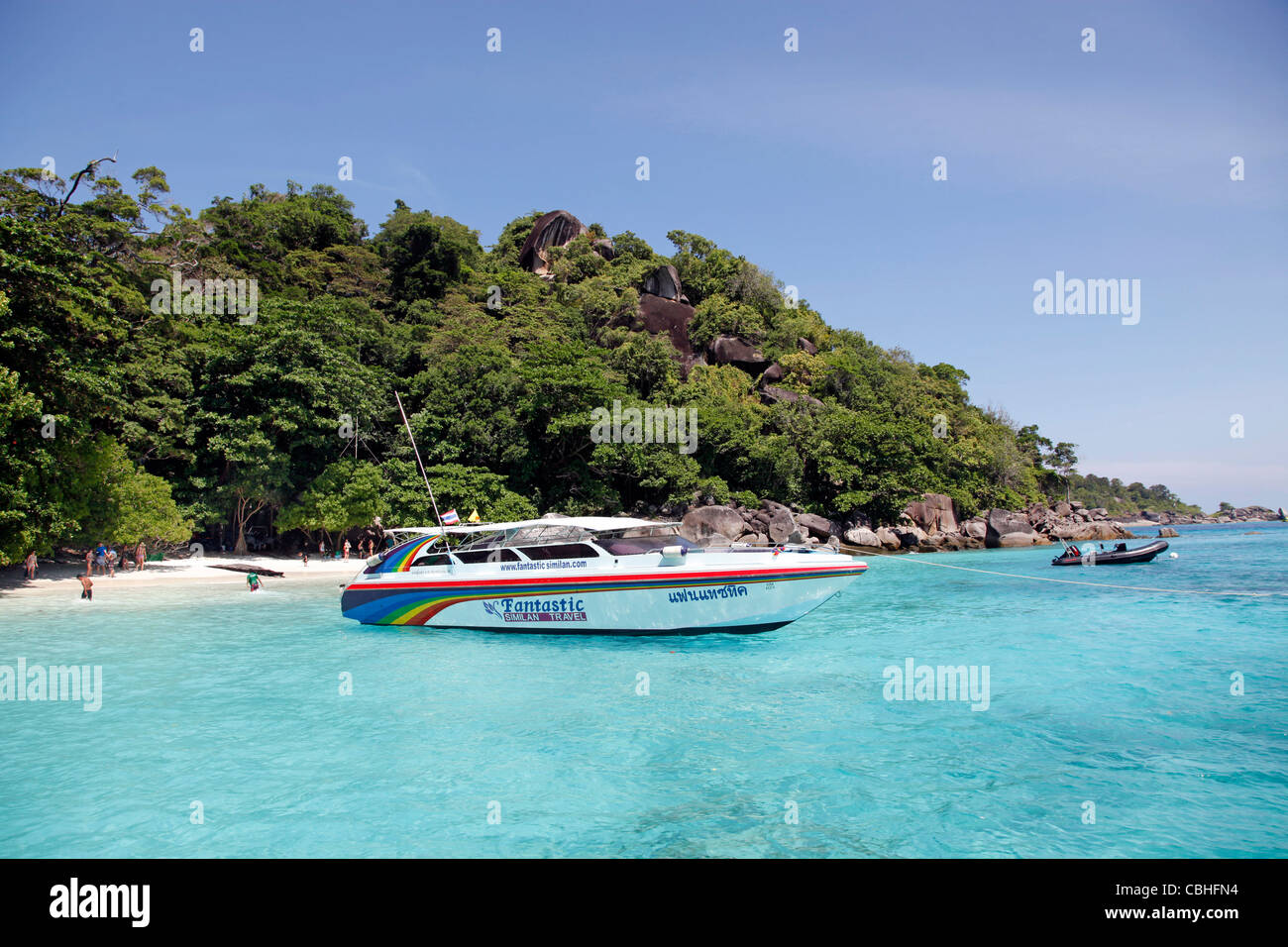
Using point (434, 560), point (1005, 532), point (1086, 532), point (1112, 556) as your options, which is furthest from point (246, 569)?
point (1086, 532)

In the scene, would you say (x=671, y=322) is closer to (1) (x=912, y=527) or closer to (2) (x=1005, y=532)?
(1) (x=912, y=527)

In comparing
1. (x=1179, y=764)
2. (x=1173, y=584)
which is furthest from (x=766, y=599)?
(x=1173, y=584)

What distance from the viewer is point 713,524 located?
3688 centimetres

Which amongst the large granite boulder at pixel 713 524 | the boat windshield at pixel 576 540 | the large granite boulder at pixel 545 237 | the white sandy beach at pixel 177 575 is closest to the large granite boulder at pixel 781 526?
the large granite boulder at pixel 713 524

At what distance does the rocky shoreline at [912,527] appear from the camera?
3734 centimetres

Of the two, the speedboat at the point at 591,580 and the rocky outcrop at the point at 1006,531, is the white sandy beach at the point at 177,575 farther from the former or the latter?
the rocky outcrop at the point at 1006,531

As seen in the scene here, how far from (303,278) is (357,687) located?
43.8 m

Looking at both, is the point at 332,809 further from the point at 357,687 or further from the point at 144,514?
the point at 144,514

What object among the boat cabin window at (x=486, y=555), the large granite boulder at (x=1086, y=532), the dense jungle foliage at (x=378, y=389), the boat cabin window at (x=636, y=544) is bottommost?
the large granite boulder at (x=1086, y=532)

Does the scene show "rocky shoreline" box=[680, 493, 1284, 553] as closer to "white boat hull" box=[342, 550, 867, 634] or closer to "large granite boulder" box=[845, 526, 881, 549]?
"large granite boulder" box=[845, 526, 881, 549]

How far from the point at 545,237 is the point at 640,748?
204 ft

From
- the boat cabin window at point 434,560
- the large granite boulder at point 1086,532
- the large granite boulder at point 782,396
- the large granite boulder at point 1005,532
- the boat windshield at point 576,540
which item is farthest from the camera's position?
the large granite boulder at point 1086,532

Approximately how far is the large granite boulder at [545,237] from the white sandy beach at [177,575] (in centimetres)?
3943
